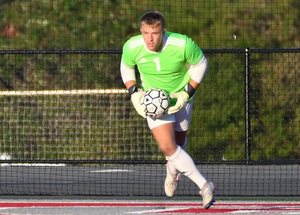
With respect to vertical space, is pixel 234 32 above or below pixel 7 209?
above

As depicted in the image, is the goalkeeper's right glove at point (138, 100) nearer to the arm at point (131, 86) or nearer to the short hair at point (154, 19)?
the arm at point (131, 86)

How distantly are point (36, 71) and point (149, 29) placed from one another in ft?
26.2

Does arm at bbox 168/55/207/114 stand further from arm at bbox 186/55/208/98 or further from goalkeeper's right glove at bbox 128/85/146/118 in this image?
goalkeeper's right glove at bbox 128/85/146/118

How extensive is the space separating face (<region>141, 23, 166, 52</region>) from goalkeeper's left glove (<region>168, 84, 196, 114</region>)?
23.0 inches

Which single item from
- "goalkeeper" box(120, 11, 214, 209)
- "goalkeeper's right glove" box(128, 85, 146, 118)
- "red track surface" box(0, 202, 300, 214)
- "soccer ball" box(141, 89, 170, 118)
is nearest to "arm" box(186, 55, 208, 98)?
"goalkeeper" box(120, 11, 214, 209)

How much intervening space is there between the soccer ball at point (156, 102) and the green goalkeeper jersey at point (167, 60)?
25 centimetres

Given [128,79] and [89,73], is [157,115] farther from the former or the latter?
[89,73]

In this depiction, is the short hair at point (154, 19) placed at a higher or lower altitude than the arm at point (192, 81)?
higher

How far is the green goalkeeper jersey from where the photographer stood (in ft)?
28.6

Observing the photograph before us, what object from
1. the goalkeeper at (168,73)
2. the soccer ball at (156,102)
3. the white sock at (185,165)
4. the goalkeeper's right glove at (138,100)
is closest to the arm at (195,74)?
the goalkeeper at (168,73)

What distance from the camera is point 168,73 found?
29.2 feet

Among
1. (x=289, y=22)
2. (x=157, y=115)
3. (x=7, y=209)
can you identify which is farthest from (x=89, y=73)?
(x=157, y=115)

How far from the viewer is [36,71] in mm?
16203

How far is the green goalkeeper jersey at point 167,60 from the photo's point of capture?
28.6 feet
